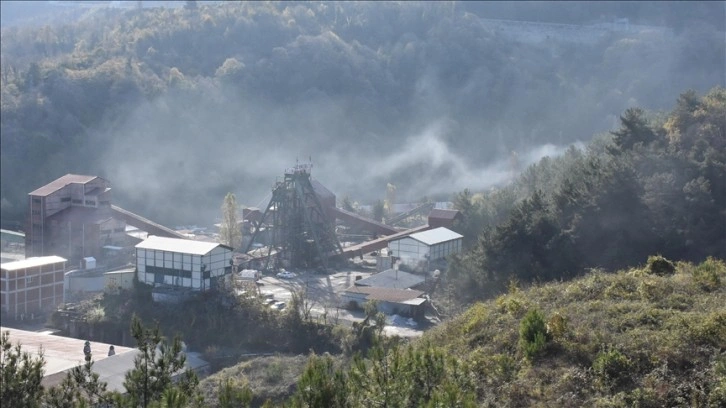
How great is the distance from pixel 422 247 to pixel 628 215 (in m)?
4.59

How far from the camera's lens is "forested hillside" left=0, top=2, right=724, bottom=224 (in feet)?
85.5

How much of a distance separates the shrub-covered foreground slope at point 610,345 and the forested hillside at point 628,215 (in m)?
3.85

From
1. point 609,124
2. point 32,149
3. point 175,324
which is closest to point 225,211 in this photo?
point 175,324

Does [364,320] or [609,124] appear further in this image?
[609,124]

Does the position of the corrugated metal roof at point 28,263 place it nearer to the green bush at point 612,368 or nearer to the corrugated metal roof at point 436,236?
the corrugated metal roof at point 436,236

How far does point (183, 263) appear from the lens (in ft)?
43.7

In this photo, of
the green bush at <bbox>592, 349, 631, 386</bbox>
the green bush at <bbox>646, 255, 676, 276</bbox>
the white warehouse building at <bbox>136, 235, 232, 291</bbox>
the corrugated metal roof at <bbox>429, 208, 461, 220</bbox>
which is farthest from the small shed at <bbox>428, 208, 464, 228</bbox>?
the green bush at <bbox>592, 349, 631, 386</bbox>

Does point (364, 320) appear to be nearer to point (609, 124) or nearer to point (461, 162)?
point (461, 162)

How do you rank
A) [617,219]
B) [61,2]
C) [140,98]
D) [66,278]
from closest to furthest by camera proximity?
[617,219] → [66,278] → [140,98] → [61,2]

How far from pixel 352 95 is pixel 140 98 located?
23.0 feet

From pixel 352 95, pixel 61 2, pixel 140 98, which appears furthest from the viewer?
pixel 61 2

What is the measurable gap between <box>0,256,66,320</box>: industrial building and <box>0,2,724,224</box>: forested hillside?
9.12m

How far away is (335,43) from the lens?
32719 millimetres

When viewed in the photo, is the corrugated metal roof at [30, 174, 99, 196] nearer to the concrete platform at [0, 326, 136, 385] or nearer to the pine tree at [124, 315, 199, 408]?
the concrete platform at [0, 326, 136, 385]
